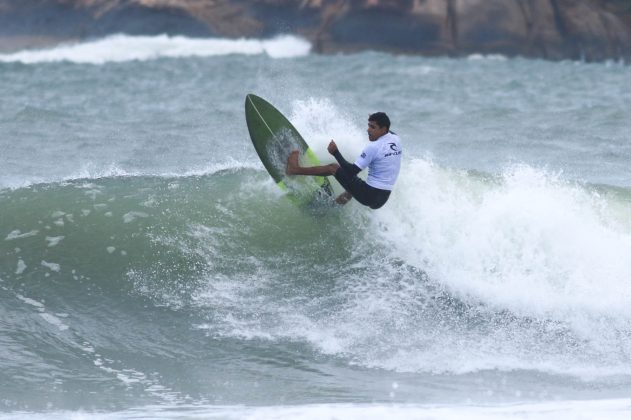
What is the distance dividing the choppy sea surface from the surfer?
830 mm

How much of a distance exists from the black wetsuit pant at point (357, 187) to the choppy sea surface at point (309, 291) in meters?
0.74

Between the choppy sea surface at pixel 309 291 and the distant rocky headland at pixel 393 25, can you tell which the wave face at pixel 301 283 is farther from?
the distant rocky headland at pixel 393 25

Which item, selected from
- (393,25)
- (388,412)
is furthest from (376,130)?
(393,25)

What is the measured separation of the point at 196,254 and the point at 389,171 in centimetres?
203

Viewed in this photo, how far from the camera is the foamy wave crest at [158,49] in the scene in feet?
129

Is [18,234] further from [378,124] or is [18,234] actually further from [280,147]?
[378,124]

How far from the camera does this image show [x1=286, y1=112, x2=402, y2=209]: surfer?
805 centimetres

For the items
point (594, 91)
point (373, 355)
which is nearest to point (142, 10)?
point (594, 91)

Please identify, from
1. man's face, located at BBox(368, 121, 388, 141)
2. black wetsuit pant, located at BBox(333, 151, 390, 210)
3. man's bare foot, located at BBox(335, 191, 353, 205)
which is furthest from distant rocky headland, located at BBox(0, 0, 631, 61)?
man's face, located at BBox(368, 121, 388, 141)

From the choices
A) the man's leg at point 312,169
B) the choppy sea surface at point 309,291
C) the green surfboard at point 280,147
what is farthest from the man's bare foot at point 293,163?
the choppy sea surface at point 309,291

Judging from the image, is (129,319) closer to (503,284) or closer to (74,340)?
(74,340)

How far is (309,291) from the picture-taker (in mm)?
8430

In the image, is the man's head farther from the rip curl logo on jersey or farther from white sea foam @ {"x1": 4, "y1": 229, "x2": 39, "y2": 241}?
white sea foam @ {"x1": 4, "y1": 229, "x2": 39, "y2": 241}

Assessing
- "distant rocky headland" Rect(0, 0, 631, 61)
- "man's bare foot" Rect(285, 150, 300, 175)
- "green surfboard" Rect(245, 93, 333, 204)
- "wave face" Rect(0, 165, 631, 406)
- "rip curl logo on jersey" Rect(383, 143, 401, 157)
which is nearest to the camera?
"wave face" Rect(0, 165, 631, 406)
